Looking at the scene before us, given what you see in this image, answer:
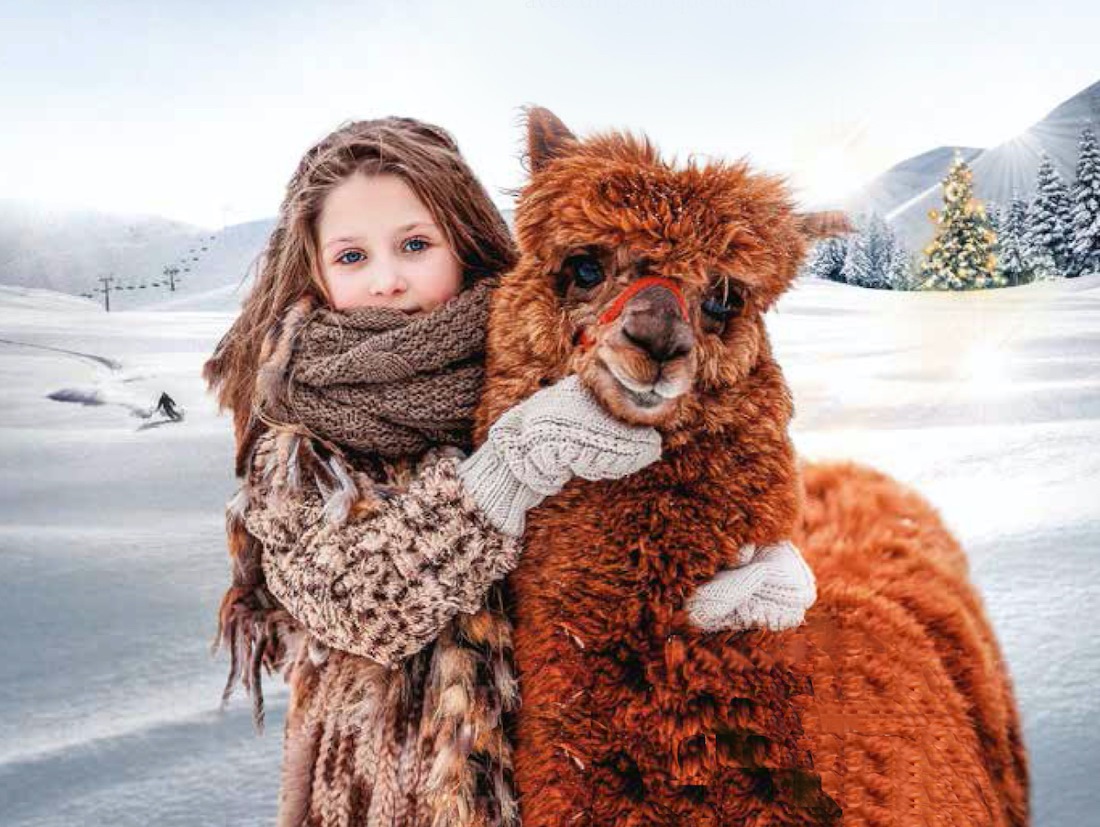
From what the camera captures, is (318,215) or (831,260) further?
(831,260)

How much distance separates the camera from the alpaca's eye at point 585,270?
0.81 meters

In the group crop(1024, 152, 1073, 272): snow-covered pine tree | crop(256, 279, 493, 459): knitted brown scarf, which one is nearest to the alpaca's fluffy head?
crop(256, 279, 493, 459): knitted brown scarf

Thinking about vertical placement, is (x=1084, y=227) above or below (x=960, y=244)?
above

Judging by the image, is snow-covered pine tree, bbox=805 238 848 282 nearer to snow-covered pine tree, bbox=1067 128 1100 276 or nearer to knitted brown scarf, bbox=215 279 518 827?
knitted brown scarf, bbox=215 279 518 827

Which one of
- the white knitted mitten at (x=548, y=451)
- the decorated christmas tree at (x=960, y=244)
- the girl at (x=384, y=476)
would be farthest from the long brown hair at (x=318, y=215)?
the decorated christmas tree at (x=960, y=244)

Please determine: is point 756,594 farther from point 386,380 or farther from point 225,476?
point 225,476

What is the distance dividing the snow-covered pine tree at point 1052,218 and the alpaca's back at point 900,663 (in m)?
2.61

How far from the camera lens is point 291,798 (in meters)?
1.02

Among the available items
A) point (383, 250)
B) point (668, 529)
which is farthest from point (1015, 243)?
point (668, 529)

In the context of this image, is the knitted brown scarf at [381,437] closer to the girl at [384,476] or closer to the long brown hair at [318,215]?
the girl at [384,476]

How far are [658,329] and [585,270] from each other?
0.13 m

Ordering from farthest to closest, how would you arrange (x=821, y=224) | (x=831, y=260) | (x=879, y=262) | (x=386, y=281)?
(x=879, y=262) → (x=831, y=260) → (x=386, y=281) → (x=821, y=224)

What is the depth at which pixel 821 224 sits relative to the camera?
35.5 inches

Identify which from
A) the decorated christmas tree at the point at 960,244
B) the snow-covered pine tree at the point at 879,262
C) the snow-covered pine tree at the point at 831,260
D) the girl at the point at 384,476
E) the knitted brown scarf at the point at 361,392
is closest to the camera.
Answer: the girl at the point at 384,476
